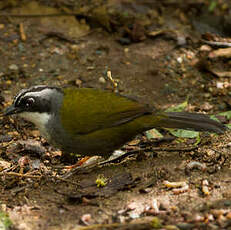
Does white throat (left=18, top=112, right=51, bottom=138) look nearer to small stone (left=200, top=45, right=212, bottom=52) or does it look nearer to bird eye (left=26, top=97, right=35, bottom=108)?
bird eye (left=26, top=97, right=35, bottom=108)

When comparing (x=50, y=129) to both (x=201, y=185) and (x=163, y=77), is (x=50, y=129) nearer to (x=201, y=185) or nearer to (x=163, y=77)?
(x=201, y=185)

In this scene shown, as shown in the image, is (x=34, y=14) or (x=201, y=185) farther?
(x=34, y=14)

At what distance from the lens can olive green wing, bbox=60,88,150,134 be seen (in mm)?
4609

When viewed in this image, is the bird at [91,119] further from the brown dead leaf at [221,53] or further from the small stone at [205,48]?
the small stone at [205,48]

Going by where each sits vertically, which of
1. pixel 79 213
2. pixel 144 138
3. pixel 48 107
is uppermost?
pixel 48 107

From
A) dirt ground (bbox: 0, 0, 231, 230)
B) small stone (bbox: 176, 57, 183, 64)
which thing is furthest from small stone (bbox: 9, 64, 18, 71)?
small stone (bbox: 176, 57, 183, 64)

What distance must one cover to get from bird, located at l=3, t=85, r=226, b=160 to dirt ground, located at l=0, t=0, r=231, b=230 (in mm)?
267

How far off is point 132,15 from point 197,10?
4.27 ft

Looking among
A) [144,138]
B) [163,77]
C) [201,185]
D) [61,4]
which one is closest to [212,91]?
[163,77]

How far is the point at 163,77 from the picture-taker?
21.4 feet

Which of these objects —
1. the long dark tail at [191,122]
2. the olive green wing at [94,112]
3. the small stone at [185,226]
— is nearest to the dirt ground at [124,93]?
the small stone at [185,226]

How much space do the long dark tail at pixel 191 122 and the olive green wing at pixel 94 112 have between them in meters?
0.24

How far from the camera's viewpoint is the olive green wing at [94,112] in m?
4.61

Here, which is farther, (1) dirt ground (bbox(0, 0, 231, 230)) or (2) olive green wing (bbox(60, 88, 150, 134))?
(2) olive green wing (bbox(60, 88, 150, 134))
